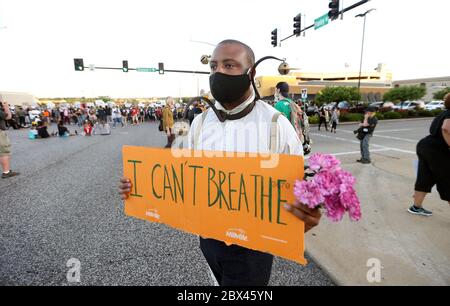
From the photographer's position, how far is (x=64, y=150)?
9281mm

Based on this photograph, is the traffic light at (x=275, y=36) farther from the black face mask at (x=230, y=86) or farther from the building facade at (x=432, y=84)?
the building facade at (x=432, y=84)

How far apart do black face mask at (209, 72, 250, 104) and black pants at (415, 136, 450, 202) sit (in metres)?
3.11

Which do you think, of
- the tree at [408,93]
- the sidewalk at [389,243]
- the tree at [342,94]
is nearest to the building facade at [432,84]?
the tree at [408,93]

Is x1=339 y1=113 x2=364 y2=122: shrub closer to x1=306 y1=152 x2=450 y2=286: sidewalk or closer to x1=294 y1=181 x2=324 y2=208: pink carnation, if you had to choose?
x1=306 y1=152 x2=450 y2=286: sidewalk

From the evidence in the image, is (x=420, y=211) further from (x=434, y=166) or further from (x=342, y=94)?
(x=342, y=94)

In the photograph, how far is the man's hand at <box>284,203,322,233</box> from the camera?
1.10 metres

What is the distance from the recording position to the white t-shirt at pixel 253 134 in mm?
1293

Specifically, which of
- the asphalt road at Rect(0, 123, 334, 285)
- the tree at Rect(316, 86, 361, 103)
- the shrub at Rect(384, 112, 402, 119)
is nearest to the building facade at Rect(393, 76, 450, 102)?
the tree at Rect(316, 86, 361, 103)

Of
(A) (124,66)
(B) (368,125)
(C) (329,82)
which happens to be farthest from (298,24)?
(C) (329,82)

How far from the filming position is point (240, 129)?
133 cm

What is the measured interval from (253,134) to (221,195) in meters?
0.39

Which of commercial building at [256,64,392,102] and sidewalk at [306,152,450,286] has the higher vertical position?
commercial building at [256,64,392,102]

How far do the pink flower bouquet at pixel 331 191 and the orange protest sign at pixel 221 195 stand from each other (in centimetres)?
10
